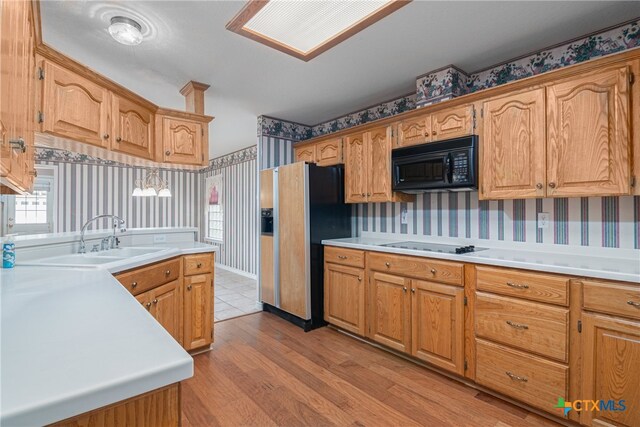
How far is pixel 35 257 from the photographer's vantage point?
1938 mm

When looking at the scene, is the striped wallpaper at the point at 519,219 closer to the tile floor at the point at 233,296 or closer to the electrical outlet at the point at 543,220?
the electrical outlet at the point at 543,220

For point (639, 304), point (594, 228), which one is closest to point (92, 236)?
point (639, 304)

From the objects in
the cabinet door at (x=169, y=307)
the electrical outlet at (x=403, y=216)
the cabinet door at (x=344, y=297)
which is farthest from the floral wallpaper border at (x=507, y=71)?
the cabinet door at (x=169, y=307)

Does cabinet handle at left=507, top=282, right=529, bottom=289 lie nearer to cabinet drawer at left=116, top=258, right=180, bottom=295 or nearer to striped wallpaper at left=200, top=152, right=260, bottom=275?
cabinet drawer at left=116, top=258, right=180, bottom=295

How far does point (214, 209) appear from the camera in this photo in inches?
272

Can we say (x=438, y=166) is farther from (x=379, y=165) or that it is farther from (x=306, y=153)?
(x=306, y=153)

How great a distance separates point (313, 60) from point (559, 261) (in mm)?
2300

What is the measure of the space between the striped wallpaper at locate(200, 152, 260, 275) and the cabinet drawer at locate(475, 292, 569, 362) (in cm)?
387

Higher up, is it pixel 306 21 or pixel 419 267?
pixel 306 21

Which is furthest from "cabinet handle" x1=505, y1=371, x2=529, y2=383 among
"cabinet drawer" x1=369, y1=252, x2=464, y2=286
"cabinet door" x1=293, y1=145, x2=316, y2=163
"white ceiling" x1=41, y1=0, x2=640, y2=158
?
"cabinet door" x1=293, y1=145, x2=316, y2=163

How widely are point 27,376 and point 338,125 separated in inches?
154

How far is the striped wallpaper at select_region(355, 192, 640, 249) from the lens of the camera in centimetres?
203

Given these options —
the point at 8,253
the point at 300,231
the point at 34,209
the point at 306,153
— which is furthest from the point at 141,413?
the point at 34,209

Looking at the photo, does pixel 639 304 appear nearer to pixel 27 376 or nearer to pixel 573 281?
pixel 573 281
